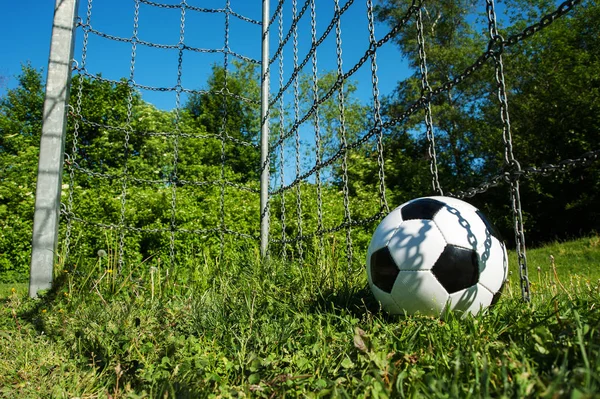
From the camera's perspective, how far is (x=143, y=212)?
23.9 feet

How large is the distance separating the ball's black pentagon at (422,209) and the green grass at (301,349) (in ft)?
1.30

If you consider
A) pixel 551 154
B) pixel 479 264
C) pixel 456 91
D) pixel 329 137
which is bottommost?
pixel 479 264

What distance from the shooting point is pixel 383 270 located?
1866 mm

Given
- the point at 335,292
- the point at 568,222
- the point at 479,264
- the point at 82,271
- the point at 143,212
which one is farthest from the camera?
the point at 568,222

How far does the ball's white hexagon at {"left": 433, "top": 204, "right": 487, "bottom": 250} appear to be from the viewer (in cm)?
172

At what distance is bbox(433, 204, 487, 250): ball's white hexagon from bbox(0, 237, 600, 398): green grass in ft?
0.88

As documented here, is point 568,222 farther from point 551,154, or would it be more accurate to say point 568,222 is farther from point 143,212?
point 143,212

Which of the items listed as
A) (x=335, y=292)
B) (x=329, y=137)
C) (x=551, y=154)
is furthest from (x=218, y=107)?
(x=335, y=292)

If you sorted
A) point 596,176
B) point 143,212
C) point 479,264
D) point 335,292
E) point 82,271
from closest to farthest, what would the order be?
point 479,264 → point 335,292 → point 82,271 → point 143,212 → point 596,176

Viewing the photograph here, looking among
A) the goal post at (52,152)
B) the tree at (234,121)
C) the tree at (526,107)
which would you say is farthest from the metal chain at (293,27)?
the tree at (234,121)

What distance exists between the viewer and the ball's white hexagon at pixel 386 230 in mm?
1897

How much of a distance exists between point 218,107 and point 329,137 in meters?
4.15

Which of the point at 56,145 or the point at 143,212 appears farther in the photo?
the point at 143,212

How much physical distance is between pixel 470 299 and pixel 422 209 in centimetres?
39
